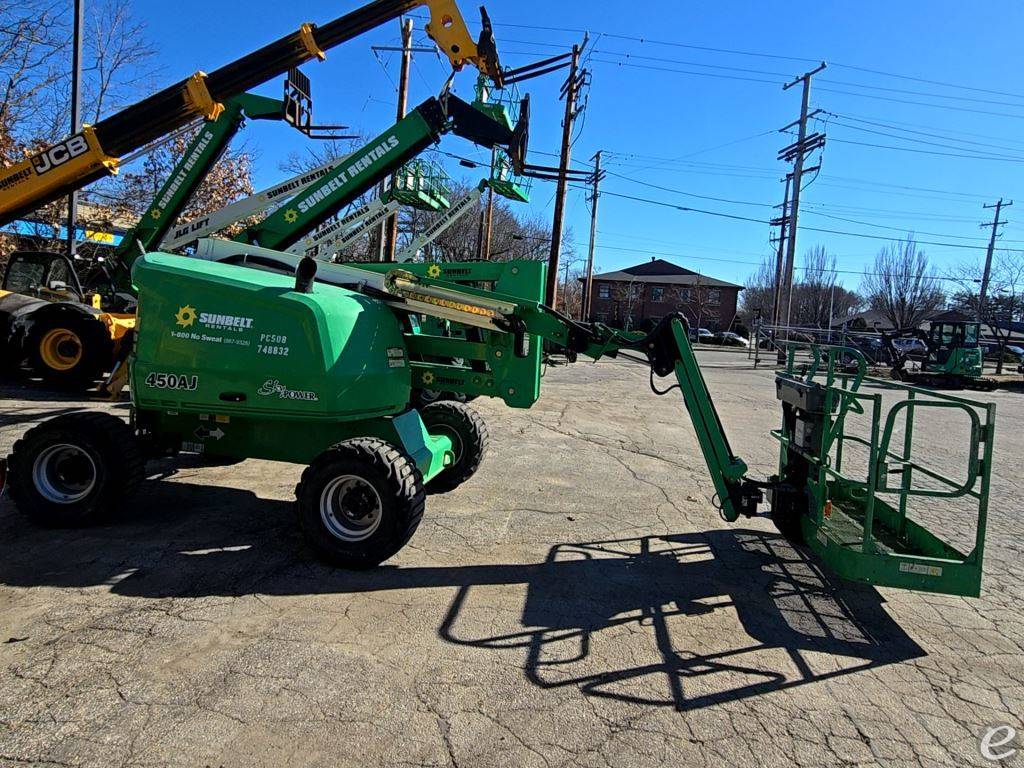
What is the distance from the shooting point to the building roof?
81062mm

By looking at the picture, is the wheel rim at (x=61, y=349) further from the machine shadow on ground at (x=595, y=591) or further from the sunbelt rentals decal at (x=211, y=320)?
the sunbelt rentals decal at (x=211, y=320)

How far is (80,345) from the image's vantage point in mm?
10836

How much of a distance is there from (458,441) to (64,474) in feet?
11.2

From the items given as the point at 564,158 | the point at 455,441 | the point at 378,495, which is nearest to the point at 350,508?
the point at 378,495

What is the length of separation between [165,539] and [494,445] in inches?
185

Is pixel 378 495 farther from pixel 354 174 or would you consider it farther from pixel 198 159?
pixel 198 159

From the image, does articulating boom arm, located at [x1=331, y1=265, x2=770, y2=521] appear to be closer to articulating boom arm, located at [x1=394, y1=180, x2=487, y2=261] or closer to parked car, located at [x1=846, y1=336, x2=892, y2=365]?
articulating boom arm, located at [x1=394, y1=180, x2=487, y2=261]

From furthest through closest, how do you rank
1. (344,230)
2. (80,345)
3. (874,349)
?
1. (874,349)
2. (344,230)
3. (80,345)

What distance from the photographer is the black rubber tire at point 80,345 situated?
10711 mm

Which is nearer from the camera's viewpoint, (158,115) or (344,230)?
(158,115)

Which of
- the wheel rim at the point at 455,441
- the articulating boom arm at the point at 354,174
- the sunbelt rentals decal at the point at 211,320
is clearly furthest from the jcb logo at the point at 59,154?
the wheel rim at the point at 455,441

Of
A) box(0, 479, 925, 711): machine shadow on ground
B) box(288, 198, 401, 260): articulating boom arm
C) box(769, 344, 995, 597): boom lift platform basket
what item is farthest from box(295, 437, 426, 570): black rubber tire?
box(288, 198, 401, 260): articulating boom arm
